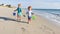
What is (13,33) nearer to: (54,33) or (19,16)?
(54,33)

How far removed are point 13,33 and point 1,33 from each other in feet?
1.67

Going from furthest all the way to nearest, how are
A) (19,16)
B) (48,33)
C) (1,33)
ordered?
(19,16) → (48,33) → (1,33)

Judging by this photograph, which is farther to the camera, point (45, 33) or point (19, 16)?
point (19, 16)

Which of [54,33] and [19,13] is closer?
[54,33]

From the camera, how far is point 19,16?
12.4 metres

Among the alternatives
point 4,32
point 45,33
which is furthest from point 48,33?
point 4,32

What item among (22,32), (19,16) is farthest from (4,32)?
(19,16)

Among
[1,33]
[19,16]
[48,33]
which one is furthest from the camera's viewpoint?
[19,16]

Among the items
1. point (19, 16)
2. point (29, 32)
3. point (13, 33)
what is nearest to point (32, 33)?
point (29, 32)

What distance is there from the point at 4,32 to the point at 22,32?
32.0 inches

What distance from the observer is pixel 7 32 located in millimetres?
8430

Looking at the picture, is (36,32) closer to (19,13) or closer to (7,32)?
(7,32)

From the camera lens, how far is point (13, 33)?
8281 millimetres

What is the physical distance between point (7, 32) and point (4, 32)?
A: 0.43 ft
